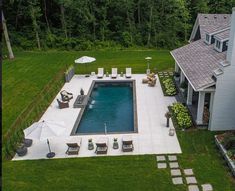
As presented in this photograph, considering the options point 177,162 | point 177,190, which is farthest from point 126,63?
point 177,190

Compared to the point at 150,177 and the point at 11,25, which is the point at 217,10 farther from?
the point at 150,177

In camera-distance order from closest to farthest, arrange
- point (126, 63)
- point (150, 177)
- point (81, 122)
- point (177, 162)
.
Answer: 1. point (150, 177)
2. point (177, 162)
3. point (81, 122)
4. point (126, 63)

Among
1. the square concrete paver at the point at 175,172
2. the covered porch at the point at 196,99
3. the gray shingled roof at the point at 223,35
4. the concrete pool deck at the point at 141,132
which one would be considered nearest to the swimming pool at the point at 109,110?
the concrete pool deck at the point at 141,132

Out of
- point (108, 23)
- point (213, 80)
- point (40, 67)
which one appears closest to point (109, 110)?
point (213, 80)

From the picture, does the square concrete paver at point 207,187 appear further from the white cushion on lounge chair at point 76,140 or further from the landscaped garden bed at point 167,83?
the landscaped garden bed at point 167,83

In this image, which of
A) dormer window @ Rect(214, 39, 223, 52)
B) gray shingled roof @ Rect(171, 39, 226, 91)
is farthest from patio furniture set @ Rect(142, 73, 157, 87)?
dormer window @ Rect(214, 39, 223, 52)
